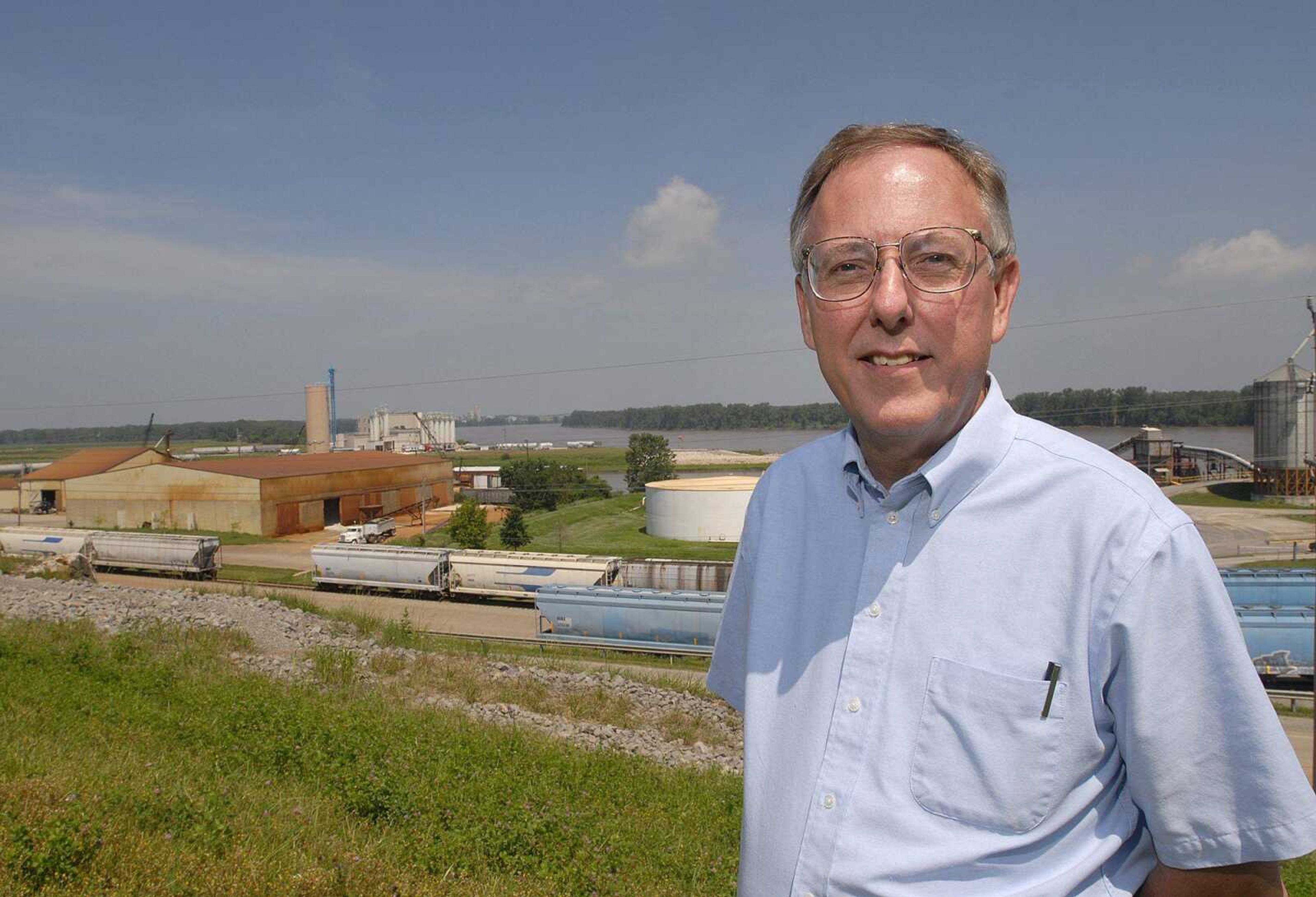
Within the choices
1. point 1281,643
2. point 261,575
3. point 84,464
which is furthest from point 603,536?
point 84,464

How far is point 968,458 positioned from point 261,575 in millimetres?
34942

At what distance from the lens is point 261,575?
104 ft

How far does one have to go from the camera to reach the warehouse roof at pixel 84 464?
57875mm

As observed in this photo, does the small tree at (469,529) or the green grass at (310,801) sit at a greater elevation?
the green grass at (310,801)

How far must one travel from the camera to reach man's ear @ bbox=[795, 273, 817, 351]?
71.5 inches

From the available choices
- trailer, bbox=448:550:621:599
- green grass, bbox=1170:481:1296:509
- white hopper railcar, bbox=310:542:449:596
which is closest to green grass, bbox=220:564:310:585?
white hopper railcar, bbox=310:542:449:596

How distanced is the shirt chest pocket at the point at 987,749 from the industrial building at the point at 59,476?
61.3m

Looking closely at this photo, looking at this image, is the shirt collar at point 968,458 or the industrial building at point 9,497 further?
the industrial building at point 9,497

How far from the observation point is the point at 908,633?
1.53 metres

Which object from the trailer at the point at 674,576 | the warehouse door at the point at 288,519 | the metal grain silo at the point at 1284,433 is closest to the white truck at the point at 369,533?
the warehouse door at the point at 288,519

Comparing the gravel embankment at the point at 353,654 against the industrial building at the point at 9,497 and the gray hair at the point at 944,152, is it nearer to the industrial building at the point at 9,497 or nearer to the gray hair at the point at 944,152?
the gray hair at the point at 944,152

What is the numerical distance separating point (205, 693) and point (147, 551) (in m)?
26.3

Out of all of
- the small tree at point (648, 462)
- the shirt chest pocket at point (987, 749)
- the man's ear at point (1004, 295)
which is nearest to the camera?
the shirt chest pocket at point (987, 749)

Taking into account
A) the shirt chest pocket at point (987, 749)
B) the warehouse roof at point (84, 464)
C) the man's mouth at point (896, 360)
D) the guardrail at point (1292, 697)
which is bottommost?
the guardrail at point (1292, 697)
